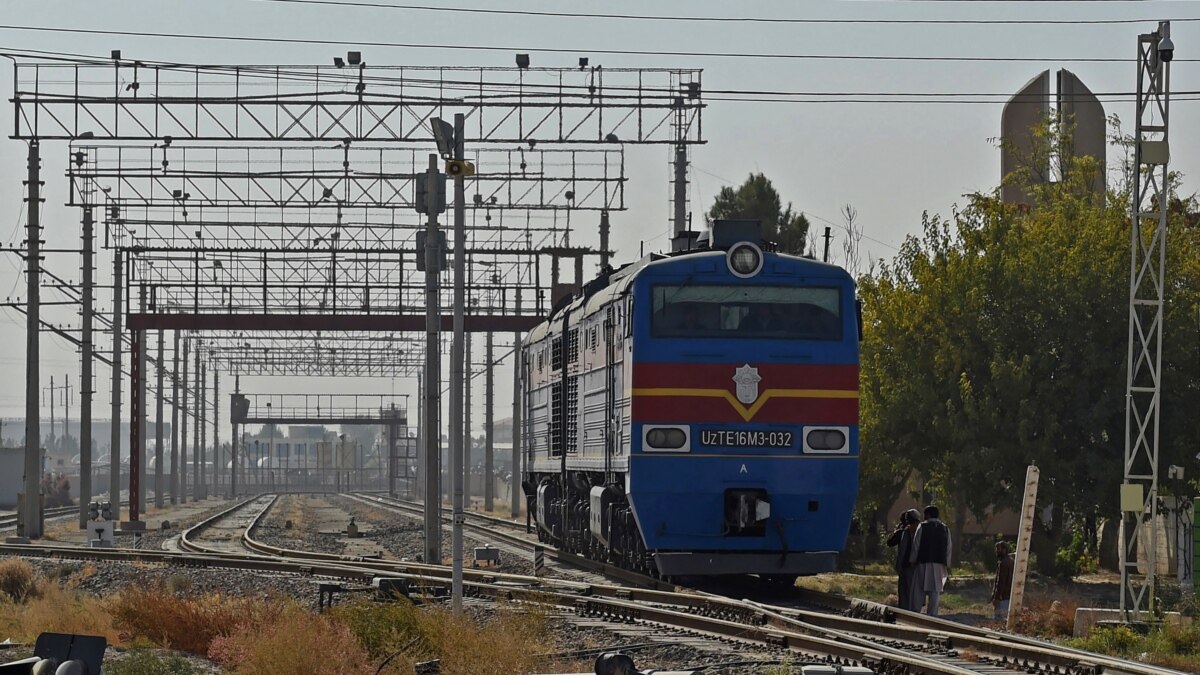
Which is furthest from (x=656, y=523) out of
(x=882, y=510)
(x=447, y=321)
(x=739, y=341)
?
(x=447, y=321)

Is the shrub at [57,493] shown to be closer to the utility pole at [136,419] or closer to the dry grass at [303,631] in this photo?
the utility pole at [136,419]

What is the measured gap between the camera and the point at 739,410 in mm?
20750

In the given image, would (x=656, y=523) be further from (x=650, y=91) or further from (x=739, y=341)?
(x=650, y=91)

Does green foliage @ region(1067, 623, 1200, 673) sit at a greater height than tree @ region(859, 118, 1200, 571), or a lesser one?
lesser

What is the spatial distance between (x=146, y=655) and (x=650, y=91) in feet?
75.2

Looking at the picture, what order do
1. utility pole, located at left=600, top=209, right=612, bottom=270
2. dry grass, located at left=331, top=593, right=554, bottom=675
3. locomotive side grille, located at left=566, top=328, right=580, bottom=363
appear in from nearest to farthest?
dry grass, located at left=331, top=593, right=554, bottom=675, locomotive side grille, located at left=566, top=328, right=580, bottom=363, utility pole, located at left=600, top=209, right=612, bottom=270

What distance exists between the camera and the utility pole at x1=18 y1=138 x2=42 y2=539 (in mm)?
39781

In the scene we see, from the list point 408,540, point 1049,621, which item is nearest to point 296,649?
point 1049,621

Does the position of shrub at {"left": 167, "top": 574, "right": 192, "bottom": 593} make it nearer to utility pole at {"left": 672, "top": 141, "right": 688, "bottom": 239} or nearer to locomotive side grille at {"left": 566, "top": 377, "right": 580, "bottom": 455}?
locomotive side grille at {"left": 566, "top": 377, "right": 580, "bottom": 455}

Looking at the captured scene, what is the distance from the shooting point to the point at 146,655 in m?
14.5

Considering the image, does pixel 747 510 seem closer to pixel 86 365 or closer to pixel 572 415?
pixel 572 415

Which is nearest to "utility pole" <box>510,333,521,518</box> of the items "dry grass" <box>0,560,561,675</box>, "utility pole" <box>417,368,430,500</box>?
"utility pole" <box>417,368,430,500</box>

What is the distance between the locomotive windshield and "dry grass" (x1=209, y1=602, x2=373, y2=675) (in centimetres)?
642

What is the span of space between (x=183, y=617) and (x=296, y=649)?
15.7ft
